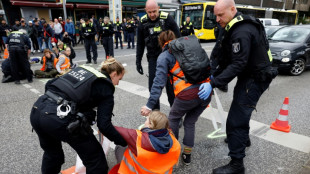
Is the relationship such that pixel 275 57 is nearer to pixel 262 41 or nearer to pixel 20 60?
pixel 262 41

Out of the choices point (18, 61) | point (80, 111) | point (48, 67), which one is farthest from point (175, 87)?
point (48, 67)

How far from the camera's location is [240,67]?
2252mm

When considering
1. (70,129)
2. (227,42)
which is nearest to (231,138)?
(227,42)

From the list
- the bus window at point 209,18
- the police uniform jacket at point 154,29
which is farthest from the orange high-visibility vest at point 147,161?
the bus window at point 209,18

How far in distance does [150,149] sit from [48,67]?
6286 mm

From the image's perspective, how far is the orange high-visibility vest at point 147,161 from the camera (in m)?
2.05

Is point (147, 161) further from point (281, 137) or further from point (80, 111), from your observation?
point (281, 137)

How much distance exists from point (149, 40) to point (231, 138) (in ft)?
7.03

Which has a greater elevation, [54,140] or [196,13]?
[196,13]

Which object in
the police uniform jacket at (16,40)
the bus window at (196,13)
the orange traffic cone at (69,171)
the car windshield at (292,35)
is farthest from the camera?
the bus window at (196,13)

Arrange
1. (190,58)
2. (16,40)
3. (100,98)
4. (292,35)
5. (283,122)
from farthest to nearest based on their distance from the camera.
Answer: (292,35) → (16,40) → (283,122) → (190,58) → (100,98)

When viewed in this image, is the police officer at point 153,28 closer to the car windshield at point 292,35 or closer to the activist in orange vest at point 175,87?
the activist in orange vest at point 175,87

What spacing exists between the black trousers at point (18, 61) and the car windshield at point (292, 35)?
333 inches

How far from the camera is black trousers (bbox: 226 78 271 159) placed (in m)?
2.41
